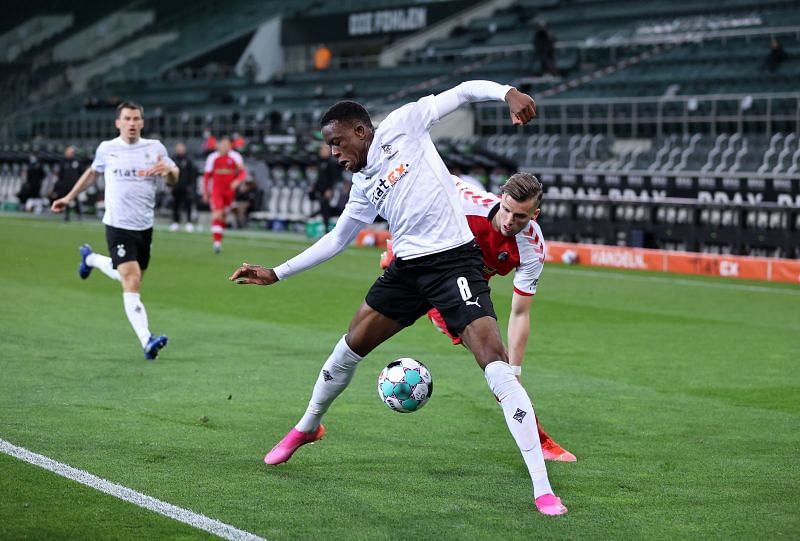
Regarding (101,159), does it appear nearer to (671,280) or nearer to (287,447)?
(287,447)

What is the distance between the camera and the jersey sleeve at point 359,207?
702 cm

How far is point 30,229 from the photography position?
3097 centimetres

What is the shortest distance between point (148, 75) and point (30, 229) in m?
24.9

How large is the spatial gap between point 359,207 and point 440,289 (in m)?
0.70

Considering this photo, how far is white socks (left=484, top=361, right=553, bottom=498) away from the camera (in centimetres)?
632

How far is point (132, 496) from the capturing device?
6504 mm

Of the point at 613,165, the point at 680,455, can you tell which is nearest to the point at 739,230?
the point at 613,165

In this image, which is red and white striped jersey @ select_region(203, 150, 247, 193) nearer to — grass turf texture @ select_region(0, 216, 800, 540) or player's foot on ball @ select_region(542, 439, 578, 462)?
grass turf texture @ select_region(0, 216, 800, 540)

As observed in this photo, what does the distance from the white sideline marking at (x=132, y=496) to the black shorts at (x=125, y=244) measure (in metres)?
4.39

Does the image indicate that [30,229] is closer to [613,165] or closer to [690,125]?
[613,165]

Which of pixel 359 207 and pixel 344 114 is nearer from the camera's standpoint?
pixel 344 114

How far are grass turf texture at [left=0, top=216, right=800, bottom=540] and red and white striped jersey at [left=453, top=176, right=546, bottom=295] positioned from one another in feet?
3.66

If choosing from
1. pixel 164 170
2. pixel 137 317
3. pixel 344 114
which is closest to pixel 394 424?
pixel 344 114

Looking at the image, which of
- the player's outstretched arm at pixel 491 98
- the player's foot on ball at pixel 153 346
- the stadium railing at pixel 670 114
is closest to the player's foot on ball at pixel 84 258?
the player's foot on ball at pixel 153 346
